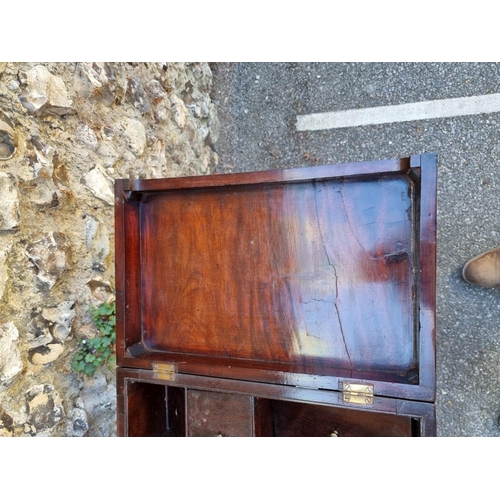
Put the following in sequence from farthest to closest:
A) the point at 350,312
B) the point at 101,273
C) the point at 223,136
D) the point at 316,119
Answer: the point at 223,136, the point at 316,119, the point at 101,273, the point at 350,312

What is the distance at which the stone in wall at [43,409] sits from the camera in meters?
1.31

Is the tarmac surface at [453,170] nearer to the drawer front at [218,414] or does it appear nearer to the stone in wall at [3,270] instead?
the drawer front at [218,414]

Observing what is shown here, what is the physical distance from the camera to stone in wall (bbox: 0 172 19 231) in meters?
1.19

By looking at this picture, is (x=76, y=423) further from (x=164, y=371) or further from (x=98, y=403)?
(x=164, y=371)

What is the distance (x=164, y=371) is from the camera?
3.92 feet

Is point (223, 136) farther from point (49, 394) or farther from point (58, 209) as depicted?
point (49, 394)

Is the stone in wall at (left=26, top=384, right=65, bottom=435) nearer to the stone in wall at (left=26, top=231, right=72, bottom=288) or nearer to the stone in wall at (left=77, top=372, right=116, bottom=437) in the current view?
the stone in wall at (left=77, top=372, right=116, bottom=437)

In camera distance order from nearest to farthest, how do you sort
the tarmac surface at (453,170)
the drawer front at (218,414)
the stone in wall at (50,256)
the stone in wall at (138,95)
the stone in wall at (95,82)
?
the drawer front at (218,414)
the stone in wall at (50,256)
the stone in wall at (95,82)
the stone in wall at (138,95)
the tarmac surface at (453,170)

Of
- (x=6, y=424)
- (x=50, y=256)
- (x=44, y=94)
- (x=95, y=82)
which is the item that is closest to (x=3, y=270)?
(x=50, y=256)

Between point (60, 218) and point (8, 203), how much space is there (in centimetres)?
21

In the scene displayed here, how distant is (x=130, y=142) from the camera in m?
1.65

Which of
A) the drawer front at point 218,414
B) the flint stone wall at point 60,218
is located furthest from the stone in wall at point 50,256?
the drawer front at point 218,414

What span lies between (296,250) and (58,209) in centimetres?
86

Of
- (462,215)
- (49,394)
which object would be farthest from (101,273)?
(462,215)
